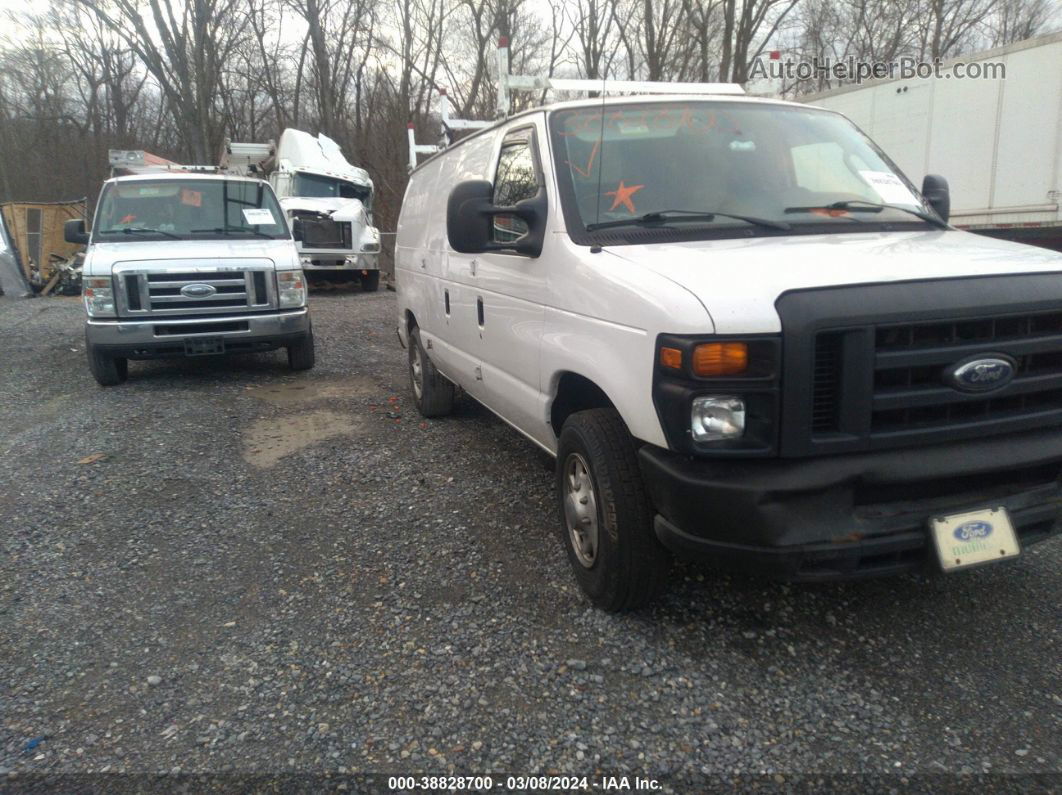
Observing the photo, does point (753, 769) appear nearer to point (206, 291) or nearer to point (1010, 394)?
point (1010, 394)

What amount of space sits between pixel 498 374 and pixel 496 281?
20.8 inches

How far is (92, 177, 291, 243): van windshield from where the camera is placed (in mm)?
7918

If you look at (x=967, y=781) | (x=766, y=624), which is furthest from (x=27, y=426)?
(x=967, y=781)

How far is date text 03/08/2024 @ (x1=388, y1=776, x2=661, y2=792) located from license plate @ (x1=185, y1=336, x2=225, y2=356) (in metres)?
6.01

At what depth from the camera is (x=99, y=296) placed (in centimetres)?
724

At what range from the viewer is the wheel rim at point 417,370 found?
21.2ft

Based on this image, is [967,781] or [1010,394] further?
[1010,394]

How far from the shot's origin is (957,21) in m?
26.7

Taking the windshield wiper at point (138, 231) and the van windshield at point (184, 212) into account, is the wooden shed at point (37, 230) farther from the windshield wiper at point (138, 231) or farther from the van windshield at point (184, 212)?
the windshield wiper at point (138, 231)

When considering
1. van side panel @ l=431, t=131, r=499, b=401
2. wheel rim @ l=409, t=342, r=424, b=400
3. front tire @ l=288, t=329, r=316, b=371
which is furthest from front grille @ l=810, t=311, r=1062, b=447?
front tire @ l=288, t=329, r=316, b=371

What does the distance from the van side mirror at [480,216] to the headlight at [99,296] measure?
201 inches

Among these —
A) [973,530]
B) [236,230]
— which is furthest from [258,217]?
[973,530]

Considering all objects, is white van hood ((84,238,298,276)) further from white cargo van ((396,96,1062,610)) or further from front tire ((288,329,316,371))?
white cargo van ((396,96,1062,610))

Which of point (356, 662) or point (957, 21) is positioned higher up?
point (957, 21)
